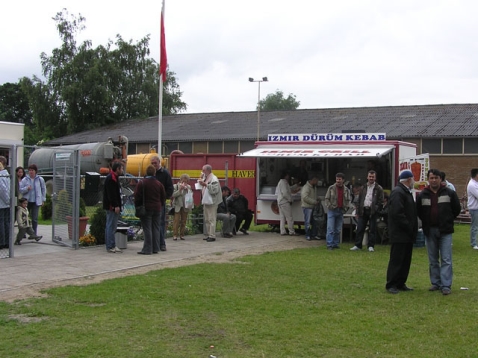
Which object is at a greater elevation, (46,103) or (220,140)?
(46,103)

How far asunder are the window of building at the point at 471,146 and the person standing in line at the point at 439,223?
24.8 m

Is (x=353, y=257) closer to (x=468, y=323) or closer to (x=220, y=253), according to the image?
(x=220, y=253)

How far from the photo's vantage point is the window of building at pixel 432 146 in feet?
107

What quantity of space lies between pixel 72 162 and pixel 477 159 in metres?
24.6

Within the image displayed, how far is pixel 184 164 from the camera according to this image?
71.7 ft

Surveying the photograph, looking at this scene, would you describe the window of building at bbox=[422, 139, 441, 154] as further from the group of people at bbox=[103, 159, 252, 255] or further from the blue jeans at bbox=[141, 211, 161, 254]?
the blue jeans at bbox=[141, 211, 161, 254]

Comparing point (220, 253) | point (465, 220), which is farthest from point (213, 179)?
point (465, 220)

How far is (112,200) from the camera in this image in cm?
1202

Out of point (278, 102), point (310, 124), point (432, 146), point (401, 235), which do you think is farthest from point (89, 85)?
point (278, 102)

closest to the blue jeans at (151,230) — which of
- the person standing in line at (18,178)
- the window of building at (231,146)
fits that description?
the person standing in line at (18,178)

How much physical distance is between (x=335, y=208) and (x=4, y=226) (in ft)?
22.8

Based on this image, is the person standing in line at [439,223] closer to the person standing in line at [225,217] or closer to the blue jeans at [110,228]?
the blue jeans at [110,228]

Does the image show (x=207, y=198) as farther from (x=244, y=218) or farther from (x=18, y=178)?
(x=18, y=178)

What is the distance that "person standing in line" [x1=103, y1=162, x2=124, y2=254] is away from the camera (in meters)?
12.0
